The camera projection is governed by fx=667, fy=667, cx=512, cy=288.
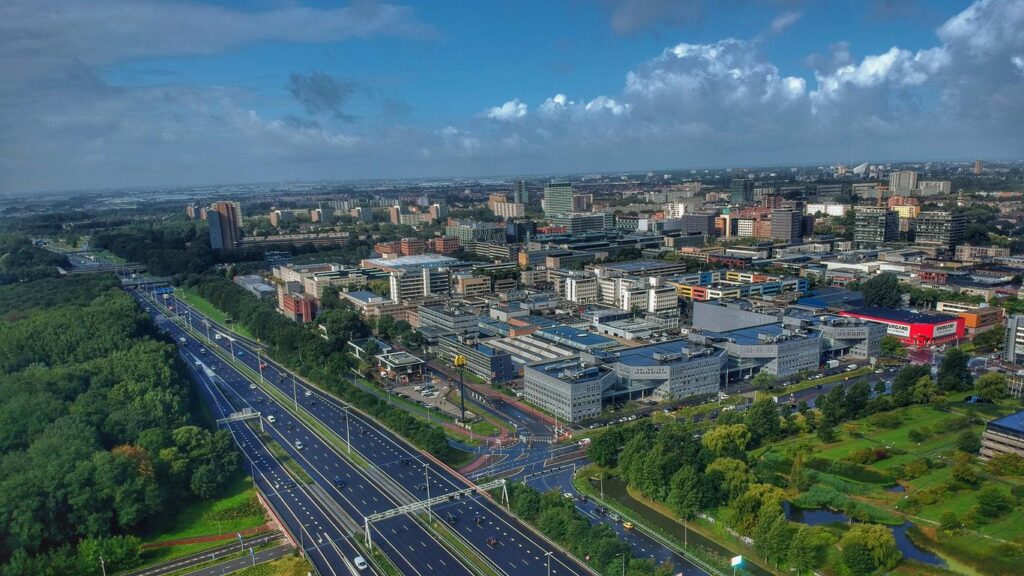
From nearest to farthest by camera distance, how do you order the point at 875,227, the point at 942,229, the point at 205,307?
1. the point at 205,307
2. the point at 942,229
3. the point at 875,227

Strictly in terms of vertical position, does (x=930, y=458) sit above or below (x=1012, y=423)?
below

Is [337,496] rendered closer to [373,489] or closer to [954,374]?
[373,489]

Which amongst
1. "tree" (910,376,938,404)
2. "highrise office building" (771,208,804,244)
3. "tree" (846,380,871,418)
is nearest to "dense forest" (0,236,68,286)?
"tree" (846,380,871,418)

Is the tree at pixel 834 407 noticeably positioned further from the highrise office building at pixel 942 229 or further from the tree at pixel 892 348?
the highrise office building at pixel 942 229

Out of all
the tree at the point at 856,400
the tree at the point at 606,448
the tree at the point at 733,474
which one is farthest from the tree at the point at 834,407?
the tree at the point at 606,448

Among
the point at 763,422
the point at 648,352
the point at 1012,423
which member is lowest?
the point at 763,422

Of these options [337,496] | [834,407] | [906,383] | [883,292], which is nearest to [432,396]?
[337,496]

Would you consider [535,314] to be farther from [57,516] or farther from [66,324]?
[57,516]

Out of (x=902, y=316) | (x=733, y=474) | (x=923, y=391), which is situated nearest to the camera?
(x=733, y=474)
